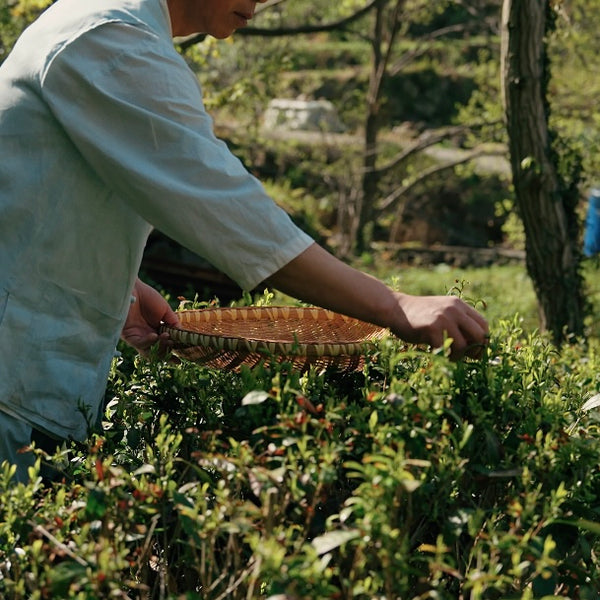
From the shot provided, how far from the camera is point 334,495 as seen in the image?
1894 mm

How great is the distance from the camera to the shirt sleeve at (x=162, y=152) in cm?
185

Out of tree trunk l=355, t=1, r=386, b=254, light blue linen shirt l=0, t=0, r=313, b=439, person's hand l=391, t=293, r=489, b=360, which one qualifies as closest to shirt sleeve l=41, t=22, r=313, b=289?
light blue linen shirt l=0, t=0, r=313, b=439

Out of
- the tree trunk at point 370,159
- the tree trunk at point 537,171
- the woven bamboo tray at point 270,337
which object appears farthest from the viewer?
the tree trunk at point 370,159

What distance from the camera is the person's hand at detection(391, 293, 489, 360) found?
1.82 m

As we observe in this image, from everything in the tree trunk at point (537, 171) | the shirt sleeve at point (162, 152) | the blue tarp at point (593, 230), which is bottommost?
the blue tarp at point (593, 230)

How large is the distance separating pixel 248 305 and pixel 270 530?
148cm

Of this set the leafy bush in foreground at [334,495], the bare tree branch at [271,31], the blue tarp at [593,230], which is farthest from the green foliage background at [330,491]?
the blue tarp at [593,230]

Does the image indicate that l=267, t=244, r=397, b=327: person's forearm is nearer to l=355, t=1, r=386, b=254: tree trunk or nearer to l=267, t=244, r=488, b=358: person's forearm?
l=267, t=244, r=488, b=358: person's forearm

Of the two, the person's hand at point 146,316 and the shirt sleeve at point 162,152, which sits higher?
the shirt sleeve at point 162,152

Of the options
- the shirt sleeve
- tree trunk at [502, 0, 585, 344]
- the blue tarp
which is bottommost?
the blue tarp

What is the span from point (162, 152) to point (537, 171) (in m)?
3.98

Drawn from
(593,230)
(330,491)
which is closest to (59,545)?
(330,491)

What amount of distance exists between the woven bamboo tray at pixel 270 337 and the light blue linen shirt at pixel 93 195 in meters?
0.19

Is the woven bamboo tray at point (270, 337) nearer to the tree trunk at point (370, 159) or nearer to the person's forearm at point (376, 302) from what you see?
the person's forearm at point (376, 302)
